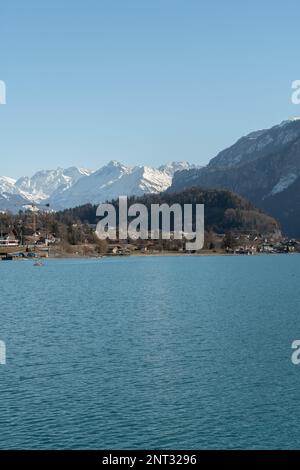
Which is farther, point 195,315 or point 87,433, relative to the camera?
point 195,315

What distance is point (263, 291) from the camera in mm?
117562

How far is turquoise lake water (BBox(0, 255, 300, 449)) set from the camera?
116 ft

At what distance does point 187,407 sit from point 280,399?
5788mm

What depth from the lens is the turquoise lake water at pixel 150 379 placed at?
116 ft

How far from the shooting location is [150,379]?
46.1 m

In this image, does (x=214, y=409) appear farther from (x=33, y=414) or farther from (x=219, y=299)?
(x=219, y=299)

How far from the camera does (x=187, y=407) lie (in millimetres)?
39719

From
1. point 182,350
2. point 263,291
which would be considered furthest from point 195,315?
point 263,291

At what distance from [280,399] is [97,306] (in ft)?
184
